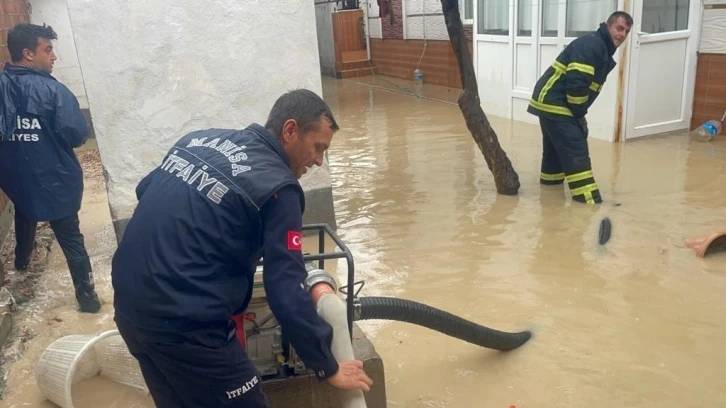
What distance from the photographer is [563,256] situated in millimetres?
4695

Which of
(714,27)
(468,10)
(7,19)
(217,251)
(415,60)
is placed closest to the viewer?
(217,251)

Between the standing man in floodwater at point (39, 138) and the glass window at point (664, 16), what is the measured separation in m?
6.81

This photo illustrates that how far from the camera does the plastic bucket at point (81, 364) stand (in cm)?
300

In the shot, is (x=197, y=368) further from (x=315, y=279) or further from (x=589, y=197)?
(x=589, y=197)

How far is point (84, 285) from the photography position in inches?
166

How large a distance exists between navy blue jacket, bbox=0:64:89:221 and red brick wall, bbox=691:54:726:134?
7.41m

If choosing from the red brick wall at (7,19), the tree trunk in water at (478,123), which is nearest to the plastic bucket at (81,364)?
the red brick wall at (7,19)

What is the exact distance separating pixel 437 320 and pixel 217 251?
57.5 inches

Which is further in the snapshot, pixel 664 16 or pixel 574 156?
pixel 664 16

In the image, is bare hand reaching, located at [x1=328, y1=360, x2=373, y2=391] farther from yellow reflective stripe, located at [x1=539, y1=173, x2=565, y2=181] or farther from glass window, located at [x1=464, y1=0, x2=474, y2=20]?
glass window, located at [x1=464, y1=0, x2=474, y2=20]

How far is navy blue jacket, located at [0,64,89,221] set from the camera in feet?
12.9

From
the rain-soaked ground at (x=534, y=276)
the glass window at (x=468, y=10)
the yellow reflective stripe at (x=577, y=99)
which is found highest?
the glass window at (x=468, y=10)

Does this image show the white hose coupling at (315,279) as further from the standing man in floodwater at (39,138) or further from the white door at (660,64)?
the white door at (660,64)

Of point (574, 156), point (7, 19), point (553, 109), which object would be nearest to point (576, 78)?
point (553, 109)
